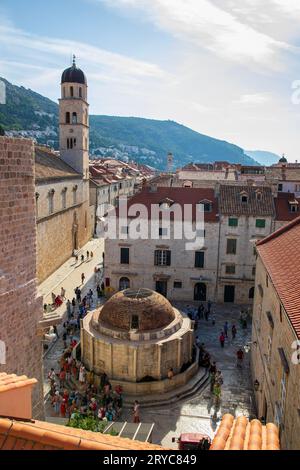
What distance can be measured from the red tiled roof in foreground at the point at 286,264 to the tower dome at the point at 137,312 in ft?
21.7

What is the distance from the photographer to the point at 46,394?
70.2 feet

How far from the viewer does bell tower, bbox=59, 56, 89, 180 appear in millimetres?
52381

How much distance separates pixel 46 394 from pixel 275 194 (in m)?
24.8

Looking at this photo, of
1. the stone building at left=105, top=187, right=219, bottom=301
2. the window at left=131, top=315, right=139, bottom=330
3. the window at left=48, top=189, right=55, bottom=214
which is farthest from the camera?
the window at left=48, top=189, right=55, bottom=214

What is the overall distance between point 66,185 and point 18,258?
38.6m

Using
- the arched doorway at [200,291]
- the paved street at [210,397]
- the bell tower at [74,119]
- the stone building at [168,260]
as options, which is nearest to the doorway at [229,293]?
the stone building at [168,260]

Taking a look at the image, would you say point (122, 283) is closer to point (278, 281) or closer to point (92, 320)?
point (92, 320)

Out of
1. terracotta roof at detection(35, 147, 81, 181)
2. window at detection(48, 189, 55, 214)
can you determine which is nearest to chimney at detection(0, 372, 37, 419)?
terracotta roof at detection(35, 147, 81, 181)

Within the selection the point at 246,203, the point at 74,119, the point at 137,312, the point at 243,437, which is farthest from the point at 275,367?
the point at 74,119

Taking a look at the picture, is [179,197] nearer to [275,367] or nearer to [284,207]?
[284,207]

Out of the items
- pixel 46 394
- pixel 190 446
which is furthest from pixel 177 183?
pixel 190 446

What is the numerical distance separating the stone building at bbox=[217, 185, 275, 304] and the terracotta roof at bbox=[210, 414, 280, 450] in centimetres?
2753

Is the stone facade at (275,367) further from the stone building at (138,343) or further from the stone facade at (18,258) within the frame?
the stone facade at (18,258)

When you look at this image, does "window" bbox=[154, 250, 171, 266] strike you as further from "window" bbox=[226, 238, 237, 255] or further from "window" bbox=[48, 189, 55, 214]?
"window" bbox=[48, 189, 55, 214]
